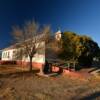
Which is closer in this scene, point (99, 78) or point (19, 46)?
point (99, 78)

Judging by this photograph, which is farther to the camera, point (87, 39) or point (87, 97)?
point (87, 39)

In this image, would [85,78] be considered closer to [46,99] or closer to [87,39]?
[46,99]

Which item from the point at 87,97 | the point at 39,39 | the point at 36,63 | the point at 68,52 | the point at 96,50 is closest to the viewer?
the point at 87,97

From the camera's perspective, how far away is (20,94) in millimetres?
13367

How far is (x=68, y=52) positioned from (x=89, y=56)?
5997 millimetres

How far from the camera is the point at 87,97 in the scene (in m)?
13.1

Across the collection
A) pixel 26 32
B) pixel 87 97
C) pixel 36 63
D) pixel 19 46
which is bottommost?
pixel 87 97

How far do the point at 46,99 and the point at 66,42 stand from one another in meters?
24.6

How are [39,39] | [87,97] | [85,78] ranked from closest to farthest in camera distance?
[87,97] < [85,78] < [39,39]

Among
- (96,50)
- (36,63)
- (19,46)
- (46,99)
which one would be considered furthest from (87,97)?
(96,50)

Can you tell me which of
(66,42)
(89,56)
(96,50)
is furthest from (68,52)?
(96,50)

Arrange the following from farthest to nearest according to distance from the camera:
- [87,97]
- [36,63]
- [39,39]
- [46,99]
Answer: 1. [36,63]
2. [39,39]
3. [87,97]
4. [46,99]

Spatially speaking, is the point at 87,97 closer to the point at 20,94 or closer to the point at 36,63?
the point at 20,94

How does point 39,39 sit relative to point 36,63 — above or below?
above
